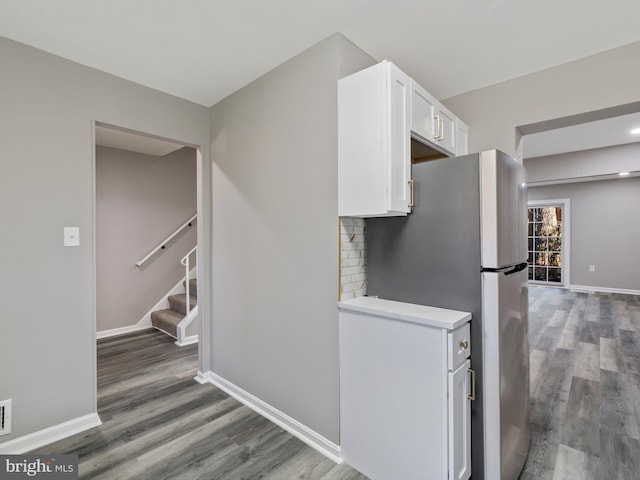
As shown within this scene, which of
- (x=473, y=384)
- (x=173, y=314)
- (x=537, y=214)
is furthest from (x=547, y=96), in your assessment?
(x=537, y=214)

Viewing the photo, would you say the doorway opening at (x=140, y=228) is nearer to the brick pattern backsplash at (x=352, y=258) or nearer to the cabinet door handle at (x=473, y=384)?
the brick pattern backsplash at (x=352, y=258)

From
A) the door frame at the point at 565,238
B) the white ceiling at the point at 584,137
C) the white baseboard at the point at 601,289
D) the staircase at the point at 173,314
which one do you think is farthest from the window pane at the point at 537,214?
the staircase at the point at 173,314

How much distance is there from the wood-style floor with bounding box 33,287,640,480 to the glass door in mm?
4183

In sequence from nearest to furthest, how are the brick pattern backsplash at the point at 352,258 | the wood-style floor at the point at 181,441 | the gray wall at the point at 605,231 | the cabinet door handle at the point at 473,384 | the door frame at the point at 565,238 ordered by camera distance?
the cabinet door handle at the point at 473,384 < the wood-style floor at the point at 181,441 < the brick pattern backsplash at the point at 352,258 < the gray wall at the point at 605,231 < the door frame at the point at 565,238

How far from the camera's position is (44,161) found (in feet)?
6.59

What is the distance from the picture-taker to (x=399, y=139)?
1657 millimetres

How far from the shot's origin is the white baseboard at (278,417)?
74.6 inches

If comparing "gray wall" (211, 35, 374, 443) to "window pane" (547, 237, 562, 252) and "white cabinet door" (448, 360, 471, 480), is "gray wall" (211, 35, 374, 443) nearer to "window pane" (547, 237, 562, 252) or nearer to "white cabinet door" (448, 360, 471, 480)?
"white cabinet door" (448, 360, 471, 480)

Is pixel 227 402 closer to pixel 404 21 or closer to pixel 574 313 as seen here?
pixel 404 21

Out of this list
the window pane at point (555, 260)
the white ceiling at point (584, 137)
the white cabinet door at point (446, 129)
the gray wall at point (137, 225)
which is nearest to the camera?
the white cabinet door at point (446, 129)

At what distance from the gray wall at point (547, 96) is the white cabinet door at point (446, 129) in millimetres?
306

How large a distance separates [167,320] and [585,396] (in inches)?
175

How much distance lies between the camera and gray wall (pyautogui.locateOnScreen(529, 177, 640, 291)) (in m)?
6.33

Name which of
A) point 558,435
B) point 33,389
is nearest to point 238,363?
point 33,389
